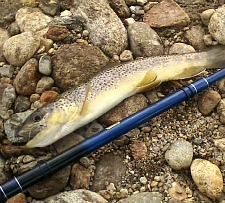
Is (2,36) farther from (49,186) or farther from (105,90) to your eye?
(49,186)

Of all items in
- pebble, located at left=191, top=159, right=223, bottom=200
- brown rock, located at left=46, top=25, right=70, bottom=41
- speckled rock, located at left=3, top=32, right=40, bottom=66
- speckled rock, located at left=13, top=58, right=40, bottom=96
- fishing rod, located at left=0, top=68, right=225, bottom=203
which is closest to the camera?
fishing rod, located at left=0, top=68, right=225, bottom=203

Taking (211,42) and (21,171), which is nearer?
(21,171)

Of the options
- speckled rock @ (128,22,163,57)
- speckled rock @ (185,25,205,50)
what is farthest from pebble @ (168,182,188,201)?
speckled rock @ (185,25,205,50)

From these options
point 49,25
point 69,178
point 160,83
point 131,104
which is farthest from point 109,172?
point 49,25

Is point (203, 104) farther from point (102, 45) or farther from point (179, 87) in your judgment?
point (102, 45)

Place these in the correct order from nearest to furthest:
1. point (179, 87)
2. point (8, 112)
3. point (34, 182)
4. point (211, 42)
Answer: point (34, 182), point (8, 112), point (179, 87), point (211, 42)

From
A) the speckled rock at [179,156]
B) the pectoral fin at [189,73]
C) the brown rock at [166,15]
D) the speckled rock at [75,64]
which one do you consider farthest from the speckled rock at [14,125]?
the brown rock at [166,15]

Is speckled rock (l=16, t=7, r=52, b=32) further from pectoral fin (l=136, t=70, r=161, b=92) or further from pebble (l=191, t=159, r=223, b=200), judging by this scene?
pebble (l=191, t=159, r=223, b=200)
